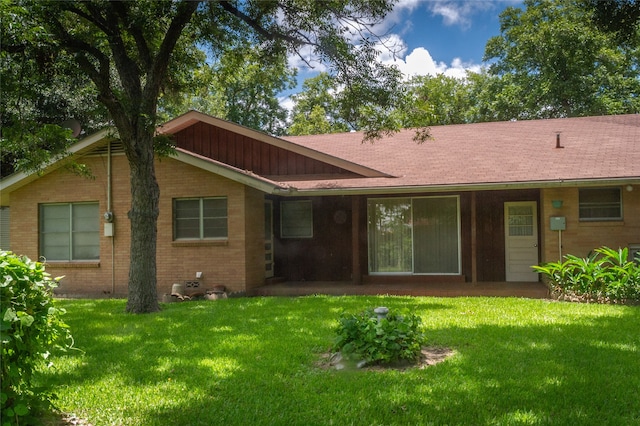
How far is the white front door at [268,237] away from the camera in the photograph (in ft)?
44.9

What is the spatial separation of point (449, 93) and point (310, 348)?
24.5m

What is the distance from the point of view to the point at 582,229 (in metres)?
11.5

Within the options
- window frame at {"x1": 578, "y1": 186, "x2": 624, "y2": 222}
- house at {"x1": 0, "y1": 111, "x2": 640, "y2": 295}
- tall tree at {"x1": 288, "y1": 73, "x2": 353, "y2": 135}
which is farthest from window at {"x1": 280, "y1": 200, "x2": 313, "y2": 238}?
tall tree at {"x1": 288, "y1": 73, "x2": 353, "y2": 135}

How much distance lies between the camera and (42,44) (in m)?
9.34

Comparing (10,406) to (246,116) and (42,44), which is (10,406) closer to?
(42,44)

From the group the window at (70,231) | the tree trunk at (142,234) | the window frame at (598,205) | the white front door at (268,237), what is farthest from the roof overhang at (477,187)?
the window at (70,231)

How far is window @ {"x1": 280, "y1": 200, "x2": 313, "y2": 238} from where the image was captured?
46.5 ft

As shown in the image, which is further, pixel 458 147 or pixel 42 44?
pixel 458 147

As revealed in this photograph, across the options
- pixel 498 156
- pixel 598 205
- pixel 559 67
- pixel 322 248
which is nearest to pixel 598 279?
pixel 598 205

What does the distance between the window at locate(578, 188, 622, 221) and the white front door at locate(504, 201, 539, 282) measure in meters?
1.32

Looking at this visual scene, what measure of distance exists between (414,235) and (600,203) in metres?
4.12

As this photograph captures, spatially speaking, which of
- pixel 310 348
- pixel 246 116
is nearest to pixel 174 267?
pixel 310 348

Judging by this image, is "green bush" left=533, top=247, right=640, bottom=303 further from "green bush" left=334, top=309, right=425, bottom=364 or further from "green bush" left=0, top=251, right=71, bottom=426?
"green bush" left=0, top=251, right=71, bottom=426

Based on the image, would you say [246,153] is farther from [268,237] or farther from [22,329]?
[22,329]
